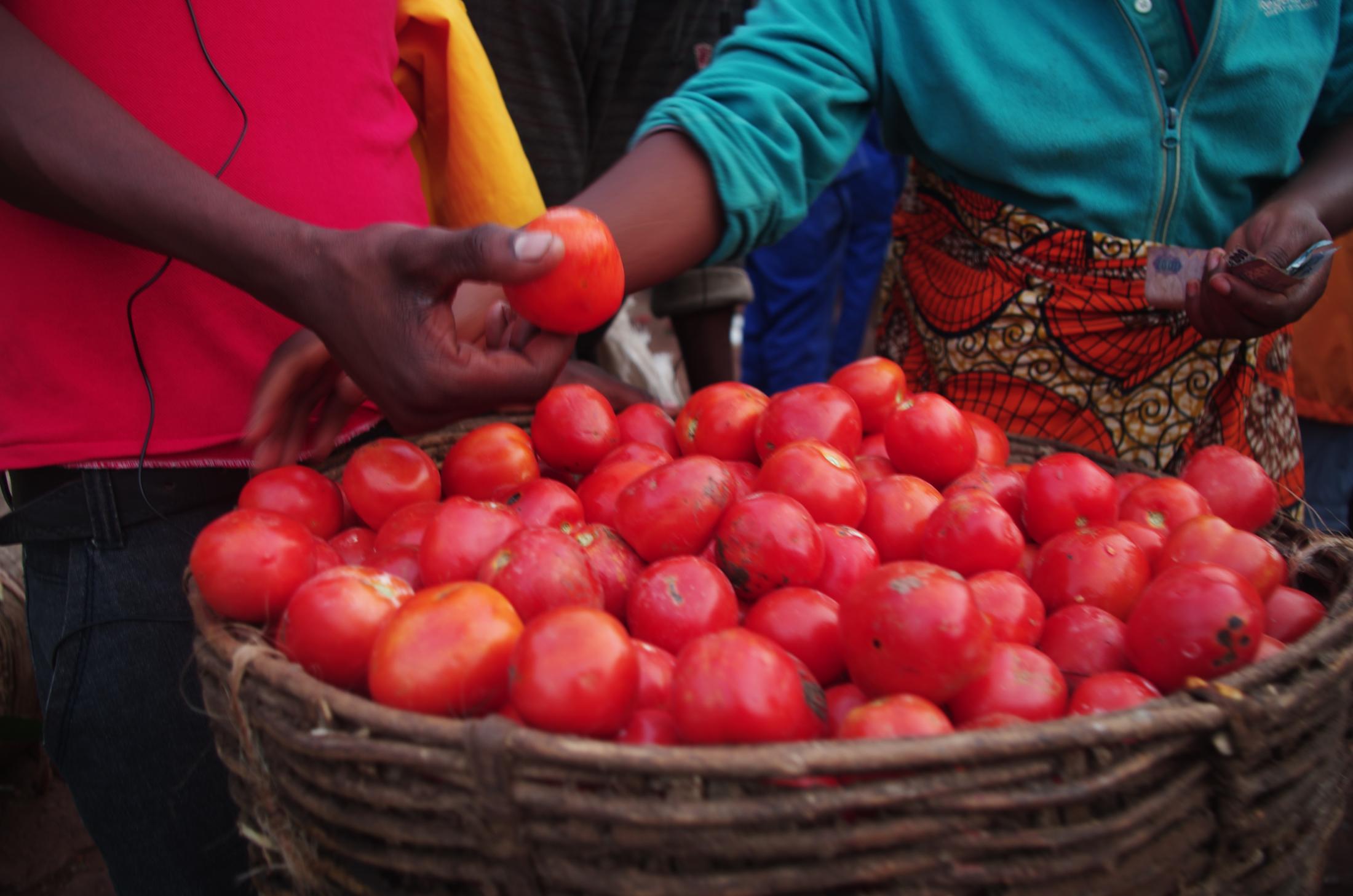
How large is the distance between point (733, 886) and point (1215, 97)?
5.92 feet

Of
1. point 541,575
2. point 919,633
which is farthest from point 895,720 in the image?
point 541,575

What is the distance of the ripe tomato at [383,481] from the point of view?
1466 millimetres

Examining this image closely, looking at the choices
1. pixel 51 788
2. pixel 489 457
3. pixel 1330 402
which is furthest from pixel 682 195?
pixel 51 788

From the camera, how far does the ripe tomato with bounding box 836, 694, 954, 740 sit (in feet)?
3.00

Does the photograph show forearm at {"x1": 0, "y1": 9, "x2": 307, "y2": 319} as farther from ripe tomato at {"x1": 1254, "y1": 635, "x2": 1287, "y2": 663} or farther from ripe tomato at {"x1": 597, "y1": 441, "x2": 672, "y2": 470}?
ripe tomato at {"x1": 1254, "y1": 635, "x2": 1287, "y2": 663}

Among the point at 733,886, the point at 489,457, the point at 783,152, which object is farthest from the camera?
the point at 783,152

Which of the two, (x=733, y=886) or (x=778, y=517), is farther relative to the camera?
(x=778, y=517)

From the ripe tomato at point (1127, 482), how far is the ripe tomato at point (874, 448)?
1.32ft

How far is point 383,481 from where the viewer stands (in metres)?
1.47

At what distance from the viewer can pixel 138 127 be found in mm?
1209

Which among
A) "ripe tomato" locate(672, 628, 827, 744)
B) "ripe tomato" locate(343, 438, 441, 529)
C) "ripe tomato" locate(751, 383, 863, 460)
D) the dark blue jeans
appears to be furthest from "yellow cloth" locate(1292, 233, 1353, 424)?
the dark blue jeans

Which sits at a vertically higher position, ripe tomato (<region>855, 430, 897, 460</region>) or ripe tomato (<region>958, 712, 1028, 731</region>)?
ripe tomato (<region>958, 712, 1028, 731</region>)

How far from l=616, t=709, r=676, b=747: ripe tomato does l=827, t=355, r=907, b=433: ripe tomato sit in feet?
2.99

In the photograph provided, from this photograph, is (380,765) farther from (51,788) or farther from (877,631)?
A: (51,788)
